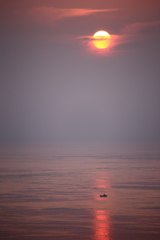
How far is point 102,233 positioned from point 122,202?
7720 millimetres

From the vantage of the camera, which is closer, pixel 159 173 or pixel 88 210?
pixel 88 210

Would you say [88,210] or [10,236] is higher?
[88,210]

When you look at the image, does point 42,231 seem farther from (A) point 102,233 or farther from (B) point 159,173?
(B) point 159,173

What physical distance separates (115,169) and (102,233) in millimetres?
29221

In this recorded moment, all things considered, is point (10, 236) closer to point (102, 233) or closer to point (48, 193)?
point (102, 233)

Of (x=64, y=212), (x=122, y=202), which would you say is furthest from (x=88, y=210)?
(x=122, y=202)

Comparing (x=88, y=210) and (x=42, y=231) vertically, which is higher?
(x=88, y=210)

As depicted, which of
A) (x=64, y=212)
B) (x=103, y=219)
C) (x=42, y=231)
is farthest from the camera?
(x=64, y=212)

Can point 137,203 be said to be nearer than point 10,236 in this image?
No

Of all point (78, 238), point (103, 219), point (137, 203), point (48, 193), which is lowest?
point (78, 238)

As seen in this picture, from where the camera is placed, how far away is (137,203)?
25.7m

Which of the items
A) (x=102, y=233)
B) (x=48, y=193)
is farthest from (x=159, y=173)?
(x=102, y=233)

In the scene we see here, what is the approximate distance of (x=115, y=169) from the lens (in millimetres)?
47656

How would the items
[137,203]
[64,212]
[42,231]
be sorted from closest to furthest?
[42,231], [64,212], [137,203]
